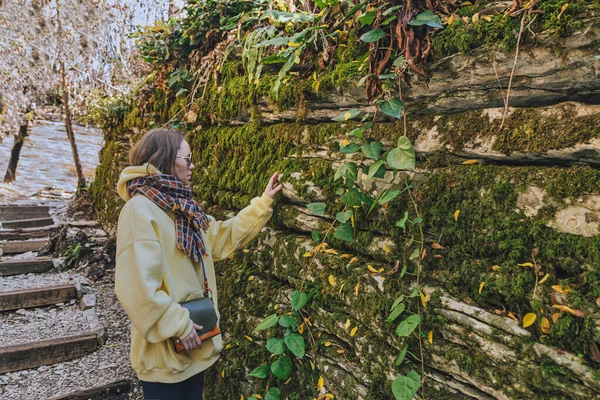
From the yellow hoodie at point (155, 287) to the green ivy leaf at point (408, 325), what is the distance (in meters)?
1.15

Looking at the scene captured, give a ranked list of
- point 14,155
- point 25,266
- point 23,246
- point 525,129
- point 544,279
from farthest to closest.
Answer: point 14,155 → point 23,246 → point 25,266 → point 525,129 → point 544,279

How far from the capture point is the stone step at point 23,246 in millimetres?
7395

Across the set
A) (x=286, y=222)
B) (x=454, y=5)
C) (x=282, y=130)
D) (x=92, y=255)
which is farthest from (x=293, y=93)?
(x=92, y=255)

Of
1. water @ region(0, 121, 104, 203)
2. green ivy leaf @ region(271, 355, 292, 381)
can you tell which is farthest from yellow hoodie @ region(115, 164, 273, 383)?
water @ region(0, 121, 104, 203)

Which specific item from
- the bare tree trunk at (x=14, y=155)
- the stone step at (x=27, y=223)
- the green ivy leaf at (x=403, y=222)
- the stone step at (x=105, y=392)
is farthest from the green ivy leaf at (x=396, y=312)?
the bare tree trunk at (x=14, y=155)

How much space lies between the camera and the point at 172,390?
2273 mm

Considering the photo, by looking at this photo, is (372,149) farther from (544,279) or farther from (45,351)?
(45,351)

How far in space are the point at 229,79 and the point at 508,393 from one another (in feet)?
11.3

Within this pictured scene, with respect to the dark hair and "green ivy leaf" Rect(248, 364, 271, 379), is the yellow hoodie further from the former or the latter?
"green ivy leaf" Rect(248, 364, 271, 379)

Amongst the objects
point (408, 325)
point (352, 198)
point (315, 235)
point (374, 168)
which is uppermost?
point (374, 168)

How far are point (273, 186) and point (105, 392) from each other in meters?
2.65

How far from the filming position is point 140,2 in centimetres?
1077

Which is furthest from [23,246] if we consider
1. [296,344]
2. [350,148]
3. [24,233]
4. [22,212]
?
[350,148]

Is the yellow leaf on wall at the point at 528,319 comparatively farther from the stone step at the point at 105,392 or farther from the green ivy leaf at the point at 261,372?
the stone step at the point at 105,392
